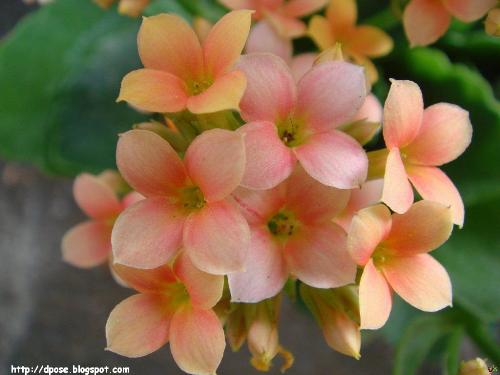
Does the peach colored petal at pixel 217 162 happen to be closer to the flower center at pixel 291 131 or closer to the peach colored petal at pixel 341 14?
the flower center at pixel 291 131

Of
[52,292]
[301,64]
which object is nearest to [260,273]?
[301,64]

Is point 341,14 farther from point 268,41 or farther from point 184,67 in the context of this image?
point 184,67

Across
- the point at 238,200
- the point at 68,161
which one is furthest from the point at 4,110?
the point at 238,200

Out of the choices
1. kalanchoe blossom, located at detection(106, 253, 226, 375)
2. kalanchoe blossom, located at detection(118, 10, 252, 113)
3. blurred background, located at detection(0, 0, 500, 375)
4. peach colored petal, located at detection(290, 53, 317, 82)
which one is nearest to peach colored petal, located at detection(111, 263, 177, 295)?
kalanchoe blossom, located at detection(106, 253, 226, 375)

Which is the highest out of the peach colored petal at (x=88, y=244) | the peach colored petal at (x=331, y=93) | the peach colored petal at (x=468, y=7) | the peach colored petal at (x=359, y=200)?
the peach colored petal at (x=331, y=93)

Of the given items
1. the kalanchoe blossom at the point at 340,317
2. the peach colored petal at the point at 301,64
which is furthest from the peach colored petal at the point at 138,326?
the peach colored petal at the point at 301,64

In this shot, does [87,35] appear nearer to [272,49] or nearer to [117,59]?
[117,59]
